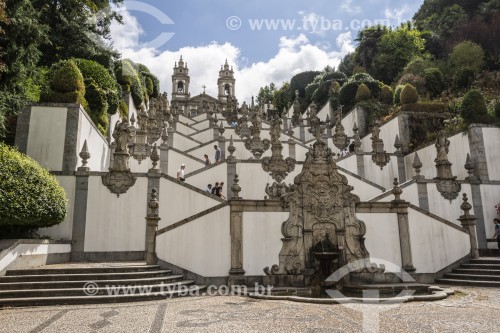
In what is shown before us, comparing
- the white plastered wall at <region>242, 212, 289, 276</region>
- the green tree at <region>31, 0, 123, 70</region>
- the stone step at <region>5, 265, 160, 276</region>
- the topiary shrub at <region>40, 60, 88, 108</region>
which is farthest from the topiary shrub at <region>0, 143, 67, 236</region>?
the green tree at <region>31, 0, 123, 70</region>

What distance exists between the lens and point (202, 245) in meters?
11.0

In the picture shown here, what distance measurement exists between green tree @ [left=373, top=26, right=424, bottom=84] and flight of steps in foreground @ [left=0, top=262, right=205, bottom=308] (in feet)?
118

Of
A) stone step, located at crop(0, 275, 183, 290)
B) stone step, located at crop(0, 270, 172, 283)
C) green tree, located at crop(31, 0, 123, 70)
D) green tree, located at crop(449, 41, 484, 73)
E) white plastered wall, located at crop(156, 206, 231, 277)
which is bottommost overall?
stone step, located at crop(0, 275, 183, 290)

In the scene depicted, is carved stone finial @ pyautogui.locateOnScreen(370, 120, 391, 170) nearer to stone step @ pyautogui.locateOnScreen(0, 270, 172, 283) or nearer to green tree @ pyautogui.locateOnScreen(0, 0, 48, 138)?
stone step @ pyautogui.locateOnScreen(0, 270, 172, 283)

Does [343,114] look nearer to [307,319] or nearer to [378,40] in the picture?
[378,40]

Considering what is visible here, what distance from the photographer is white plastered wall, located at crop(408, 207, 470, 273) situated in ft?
39.5

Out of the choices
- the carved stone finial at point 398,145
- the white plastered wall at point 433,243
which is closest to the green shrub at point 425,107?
the carved stone finial at point 398,145

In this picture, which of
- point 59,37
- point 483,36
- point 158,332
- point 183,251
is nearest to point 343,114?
point 483,36

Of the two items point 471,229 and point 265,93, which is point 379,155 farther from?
point 265,93

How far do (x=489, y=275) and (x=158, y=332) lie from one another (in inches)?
396

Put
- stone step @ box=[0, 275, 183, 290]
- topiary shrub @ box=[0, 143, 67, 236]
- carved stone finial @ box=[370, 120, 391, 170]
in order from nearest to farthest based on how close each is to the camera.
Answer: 1. stone step @ box=[0, 275, 183, 290]
2. topiary shrub @ box=[0, 143, 67, 236]
3. carved stone finial @ box=[370, 120, 391, 170]

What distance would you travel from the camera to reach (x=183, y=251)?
36.0 feet

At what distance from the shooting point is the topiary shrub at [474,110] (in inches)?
749

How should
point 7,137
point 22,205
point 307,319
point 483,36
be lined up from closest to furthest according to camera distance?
point 307,319, point 22,205, point 7,137, point 483,36
